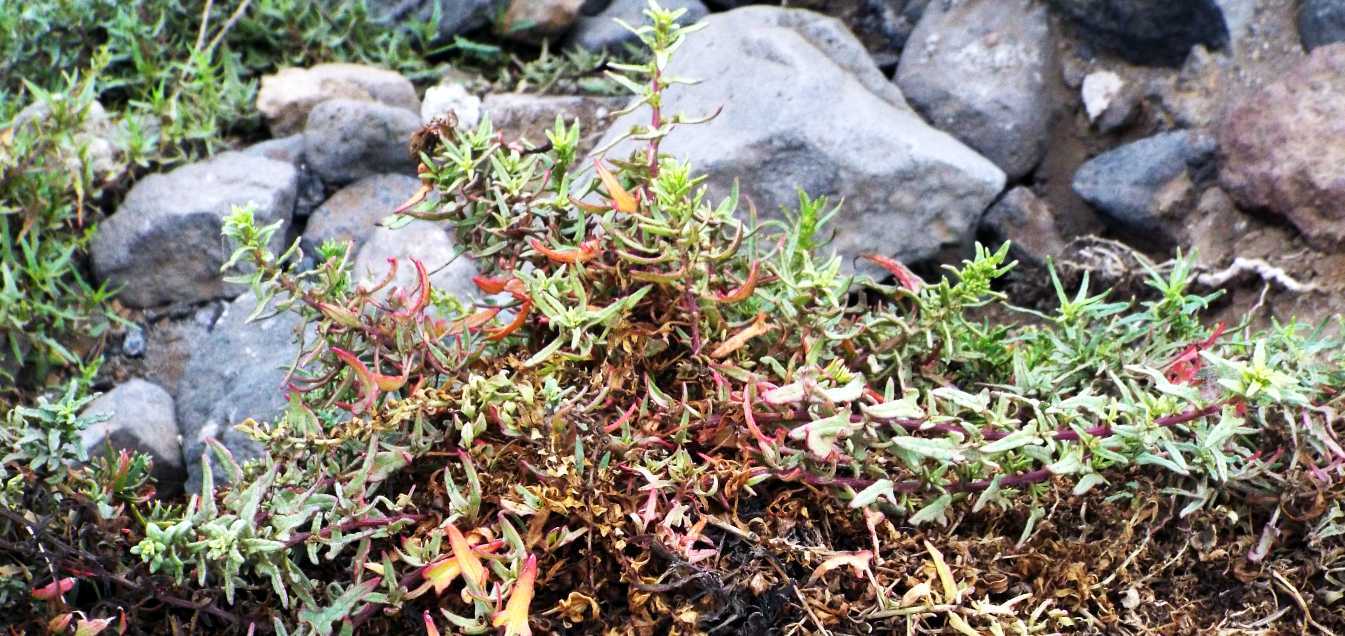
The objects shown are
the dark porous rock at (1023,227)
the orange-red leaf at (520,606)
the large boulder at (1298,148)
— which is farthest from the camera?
the dark porous rock at (1023,227)

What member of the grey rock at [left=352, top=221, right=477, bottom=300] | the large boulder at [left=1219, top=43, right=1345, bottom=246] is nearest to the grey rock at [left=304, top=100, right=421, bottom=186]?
the grey rock at [left=352, top=221, right=477, bottom=300]

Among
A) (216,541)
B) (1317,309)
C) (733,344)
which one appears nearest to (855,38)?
(1317,309)

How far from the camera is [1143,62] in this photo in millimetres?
3781

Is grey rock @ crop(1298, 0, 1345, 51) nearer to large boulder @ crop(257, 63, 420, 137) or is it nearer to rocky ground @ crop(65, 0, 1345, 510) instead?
rocky ground @ crop(65, 0, 1345, 510)

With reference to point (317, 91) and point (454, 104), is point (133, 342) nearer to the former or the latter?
point (317, 91)

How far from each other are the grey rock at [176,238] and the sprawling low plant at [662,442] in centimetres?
126

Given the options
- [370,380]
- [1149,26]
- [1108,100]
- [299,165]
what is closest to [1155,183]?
[1108,100]

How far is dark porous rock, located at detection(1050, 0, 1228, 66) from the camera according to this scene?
11.9 ft

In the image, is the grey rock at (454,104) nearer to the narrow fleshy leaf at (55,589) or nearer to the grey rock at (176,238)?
the grey rock at (176,238)

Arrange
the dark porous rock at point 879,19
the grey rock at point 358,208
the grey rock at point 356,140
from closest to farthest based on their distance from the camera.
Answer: the grey rock at point 358,208 < the grey rock at point 356,140 < the dark porous rock at point 879,19

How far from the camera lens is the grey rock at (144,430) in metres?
3.09

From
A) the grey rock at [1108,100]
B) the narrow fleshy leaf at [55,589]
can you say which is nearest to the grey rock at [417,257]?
the narrow fleshy leaf at [55,589]

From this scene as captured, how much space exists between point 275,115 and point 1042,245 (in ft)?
8.09

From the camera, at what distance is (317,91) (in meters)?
4.05
